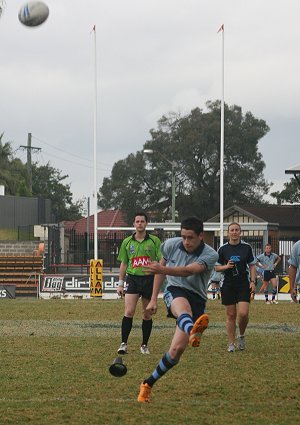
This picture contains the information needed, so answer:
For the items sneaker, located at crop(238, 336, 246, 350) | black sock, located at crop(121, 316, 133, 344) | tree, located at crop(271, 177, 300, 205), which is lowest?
sneaker, located at crop(238, 336, 246, 350)

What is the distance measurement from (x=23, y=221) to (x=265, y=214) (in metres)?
17.2

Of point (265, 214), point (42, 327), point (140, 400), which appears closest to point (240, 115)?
point (265, 214)

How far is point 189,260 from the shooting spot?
10.4 metres

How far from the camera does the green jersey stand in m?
15.0

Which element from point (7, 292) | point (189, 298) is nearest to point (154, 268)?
point (189, 298)

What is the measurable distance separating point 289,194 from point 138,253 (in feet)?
210

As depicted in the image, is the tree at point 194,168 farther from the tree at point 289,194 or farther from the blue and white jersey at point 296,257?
the blue and white jersey at point 296,257

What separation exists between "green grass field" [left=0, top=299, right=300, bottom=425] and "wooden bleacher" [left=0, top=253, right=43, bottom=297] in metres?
20.1

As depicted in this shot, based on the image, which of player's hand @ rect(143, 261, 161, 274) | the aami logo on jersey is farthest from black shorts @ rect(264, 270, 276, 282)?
player's hand @ rect(143, 261, 161, 274)

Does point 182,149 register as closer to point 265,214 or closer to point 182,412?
point 265,214

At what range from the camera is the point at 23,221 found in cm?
6581

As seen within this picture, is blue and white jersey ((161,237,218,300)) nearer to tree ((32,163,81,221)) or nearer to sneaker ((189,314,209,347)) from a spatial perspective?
sneaker ((189,314,209,347))

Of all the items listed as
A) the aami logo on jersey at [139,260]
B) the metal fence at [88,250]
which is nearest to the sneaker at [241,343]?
the aami logo on jersey at [139,260]

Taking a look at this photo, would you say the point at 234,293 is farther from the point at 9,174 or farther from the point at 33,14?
the point at 9,174
